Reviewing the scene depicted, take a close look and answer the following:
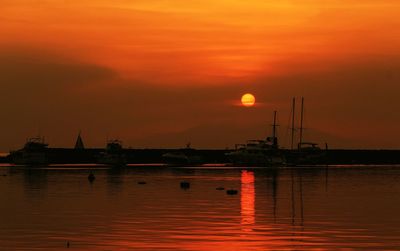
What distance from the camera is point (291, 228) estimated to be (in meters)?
54.0

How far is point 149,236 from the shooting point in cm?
4888

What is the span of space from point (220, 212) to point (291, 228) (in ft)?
40.6

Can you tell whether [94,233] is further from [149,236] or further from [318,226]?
[318,226]

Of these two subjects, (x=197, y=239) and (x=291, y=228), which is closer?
(x=197, y=239)

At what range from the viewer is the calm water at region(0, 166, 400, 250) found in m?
46.0

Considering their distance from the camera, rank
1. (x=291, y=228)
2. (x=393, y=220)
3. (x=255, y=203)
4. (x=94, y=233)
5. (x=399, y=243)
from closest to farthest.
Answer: (x=399, y=243) < (x=94, y=233) < (x=291, y=228) < (x=393, y=220) < (x=255, y=203)

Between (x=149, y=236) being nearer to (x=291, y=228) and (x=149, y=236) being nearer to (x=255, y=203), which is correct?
(x=291, y=228)

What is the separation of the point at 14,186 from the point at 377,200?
145ft

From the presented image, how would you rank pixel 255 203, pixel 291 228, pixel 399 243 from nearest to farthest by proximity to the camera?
pixel 399 243, pixel 291 228, pixel 255 203

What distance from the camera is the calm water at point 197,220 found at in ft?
151

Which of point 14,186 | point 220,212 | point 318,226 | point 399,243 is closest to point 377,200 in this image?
point 220,212

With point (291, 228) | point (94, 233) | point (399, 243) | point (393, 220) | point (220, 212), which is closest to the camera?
point (399, 243)

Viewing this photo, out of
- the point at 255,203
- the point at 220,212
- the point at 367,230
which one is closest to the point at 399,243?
the point at 367,230

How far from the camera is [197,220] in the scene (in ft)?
192
